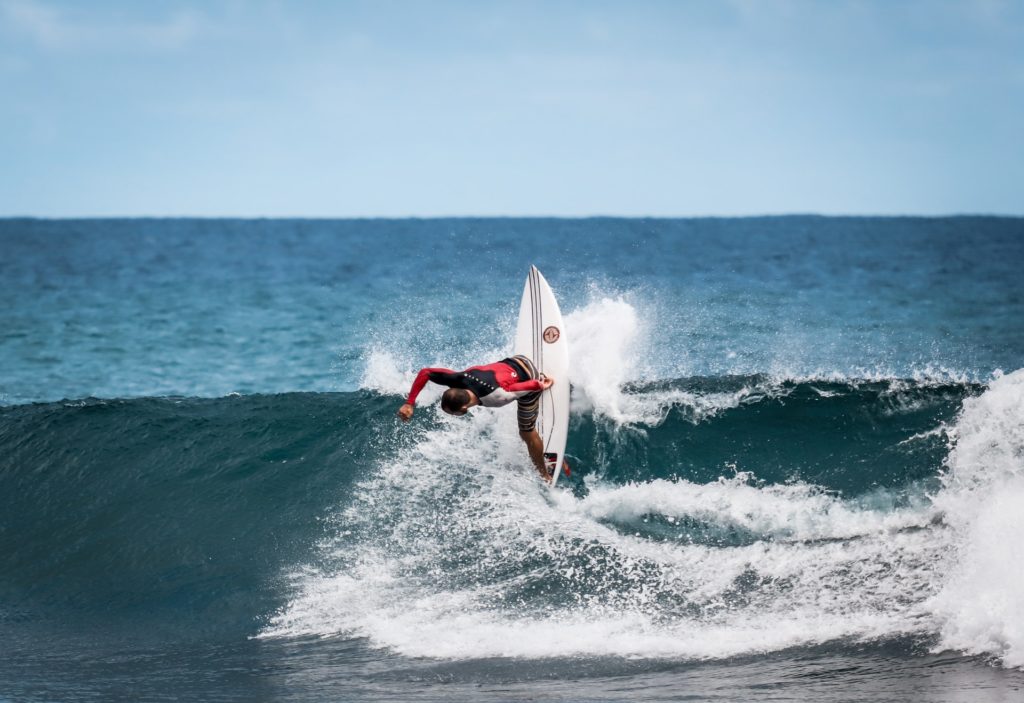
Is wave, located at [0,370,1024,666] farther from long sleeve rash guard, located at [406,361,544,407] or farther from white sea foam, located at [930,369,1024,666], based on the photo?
long sleeve rash guard, located at [406,361,544,407]

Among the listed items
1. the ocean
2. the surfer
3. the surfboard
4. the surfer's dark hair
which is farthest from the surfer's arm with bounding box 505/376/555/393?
the ocean

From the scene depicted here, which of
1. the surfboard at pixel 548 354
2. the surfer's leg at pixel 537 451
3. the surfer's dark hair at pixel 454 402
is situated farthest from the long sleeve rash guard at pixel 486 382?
the surfboard at pixel 548 354

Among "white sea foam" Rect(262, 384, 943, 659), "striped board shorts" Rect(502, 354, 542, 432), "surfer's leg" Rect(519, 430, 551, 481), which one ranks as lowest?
"white sea foam" Rect(262, 384, 943, 659)

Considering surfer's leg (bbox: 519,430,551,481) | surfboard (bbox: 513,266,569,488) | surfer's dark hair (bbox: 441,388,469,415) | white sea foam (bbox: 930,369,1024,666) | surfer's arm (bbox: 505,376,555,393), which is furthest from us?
surfboard (bbox: 513,266,569,488)

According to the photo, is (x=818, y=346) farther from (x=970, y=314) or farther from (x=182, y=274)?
(x=182, y=274)

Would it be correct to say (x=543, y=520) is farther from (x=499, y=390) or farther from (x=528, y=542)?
(x=499, y=390)

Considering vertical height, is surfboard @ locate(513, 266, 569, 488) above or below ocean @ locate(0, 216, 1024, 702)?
above

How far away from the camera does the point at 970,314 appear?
2166 centimetres

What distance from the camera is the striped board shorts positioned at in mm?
7734

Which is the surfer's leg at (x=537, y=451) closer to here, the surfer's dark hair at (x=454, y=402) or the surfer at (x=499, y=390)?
the surfer at (x=499, y=390)

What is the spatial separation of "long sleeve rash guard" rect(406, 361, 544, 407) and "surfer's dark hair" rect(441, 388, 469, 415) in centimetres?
17

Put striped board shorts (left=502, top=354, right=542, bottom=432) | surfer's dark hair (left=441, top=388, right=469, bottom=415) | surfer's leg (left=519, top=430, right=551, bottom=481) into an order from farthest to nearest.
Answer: surfer's leg (left=519, top=430, right=551, bottom=481) < striped board shorts (left=502, top=354, right=542, bottom=432) < surfer's dark hair (left=441, top=388, right=469, bottom=415)

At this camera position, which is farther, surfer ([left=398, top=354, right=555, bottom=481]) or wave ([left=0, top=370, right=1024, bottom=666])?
surfer ([left=398, top=354, right=555, bottom=481])

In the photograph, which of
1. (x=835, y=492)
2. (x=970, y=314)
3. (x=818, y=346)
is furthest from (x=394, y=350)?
(x=970, y=314)
